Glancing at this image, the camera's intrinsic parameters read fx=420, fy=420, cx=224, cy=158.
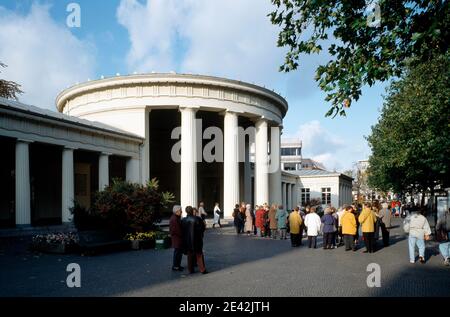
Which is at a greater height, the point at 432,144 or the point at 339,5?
the point at 339,5

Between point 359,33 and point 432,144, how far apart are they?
12.1 m

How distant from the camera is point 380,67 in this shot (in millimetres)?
9414

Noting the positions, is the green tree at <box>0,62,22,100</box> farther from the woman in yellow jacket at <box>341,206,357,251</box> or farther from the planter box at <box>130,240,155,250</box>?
the woman in yellow jacket at <box>341,206,357,251</box>

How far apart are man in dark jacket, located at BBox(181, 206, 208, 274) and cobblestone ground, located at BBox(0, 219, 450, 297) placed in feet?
1.10

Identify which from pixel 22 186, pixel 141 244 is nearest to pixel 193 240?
pixel 141 244

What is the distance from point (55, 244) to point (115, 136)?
14726mm

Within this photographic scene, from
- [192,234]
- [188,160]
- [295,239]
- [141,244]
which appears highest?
[188,160]

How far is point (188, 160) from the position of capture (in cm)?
3020

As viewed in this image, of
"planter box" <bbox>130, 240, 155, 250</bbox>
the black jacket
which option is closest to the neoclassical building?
"planter box" <bbox>130, 240, 155, 250</bbox>

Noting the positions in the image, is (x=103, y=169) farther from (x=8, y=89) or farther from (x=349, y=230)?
(x=349, y=230)

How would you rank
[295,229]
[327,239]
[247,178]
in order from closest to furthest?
[327,239], [295,229], [247,178]

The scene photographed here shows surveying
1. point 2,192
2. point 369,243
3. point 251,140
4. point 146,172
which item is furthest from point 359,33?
point 251,140

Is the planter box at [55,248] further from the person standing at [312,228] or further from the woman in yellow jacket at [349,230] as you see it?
the woman in yellow jacket at [349,230]
